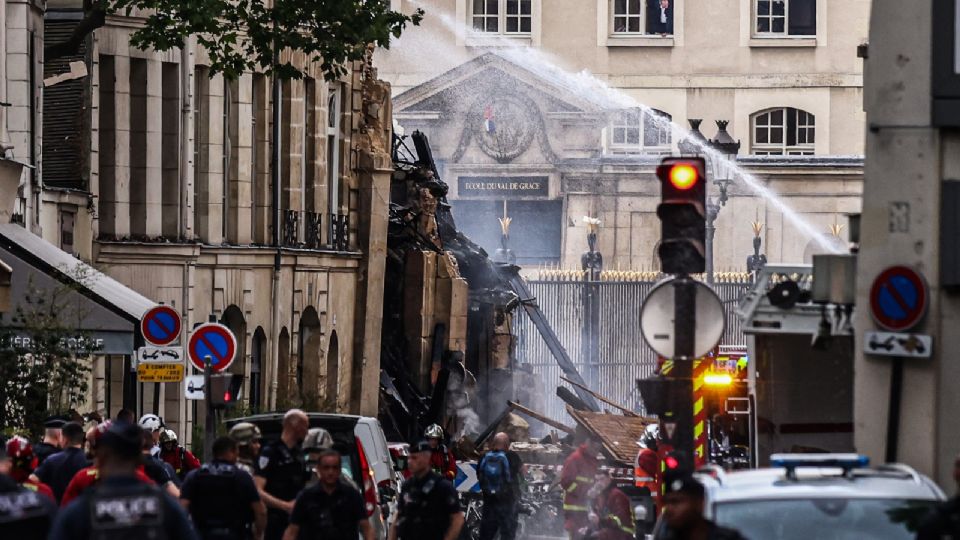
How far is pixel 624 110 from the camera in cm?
8425

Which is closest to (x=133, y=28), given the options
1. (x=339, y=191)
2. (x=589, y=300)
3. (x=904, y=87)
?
(x=339, y=191)

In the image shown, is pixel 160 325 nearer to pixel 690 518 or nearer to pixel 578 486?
pixel 578 486

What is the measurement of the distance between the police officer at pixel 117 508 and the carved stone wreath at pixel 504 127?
71.3 metres

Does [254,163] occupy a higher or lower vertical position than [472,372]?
higher

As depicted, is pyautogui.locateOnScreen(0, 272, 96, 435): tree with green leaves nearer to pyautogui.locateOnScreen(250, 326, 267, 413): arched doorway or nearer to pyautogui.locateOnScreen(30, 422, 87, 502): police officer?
pyautogui.locateOnScreen(30, 422, 87, 502): police officer

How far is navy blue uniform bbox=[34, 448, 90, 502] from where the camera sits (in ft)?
58.1

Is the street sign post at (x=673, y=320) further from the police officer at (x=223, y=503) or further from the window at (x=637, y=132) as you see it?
the window at (x=637, y=132)

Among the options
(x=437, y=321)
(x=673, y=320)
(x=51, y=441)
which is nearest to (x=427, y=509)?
(x=673, y=320)

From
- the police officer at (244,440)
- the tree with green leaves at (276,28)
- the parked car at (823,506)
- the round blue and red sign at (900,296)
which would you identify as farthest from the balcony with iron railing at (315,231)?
the parked car at (823,506)

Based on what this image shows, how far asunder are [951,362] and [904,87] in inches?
72.7

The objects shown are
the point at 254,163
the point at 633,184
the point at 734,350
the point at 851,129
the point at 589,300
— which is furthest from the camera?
the point at 851,129

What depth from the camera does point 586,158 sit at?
81938mm

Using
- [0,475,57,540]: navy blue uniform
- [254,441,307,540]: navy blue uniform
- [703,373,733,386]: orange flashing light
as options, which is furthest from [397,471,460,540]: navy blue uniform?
[703,373,733,386]: orange flashing light

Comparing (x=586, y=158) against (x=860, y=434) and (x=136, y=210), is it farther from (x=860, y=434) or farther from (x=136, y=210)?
(x=860, y=434)
